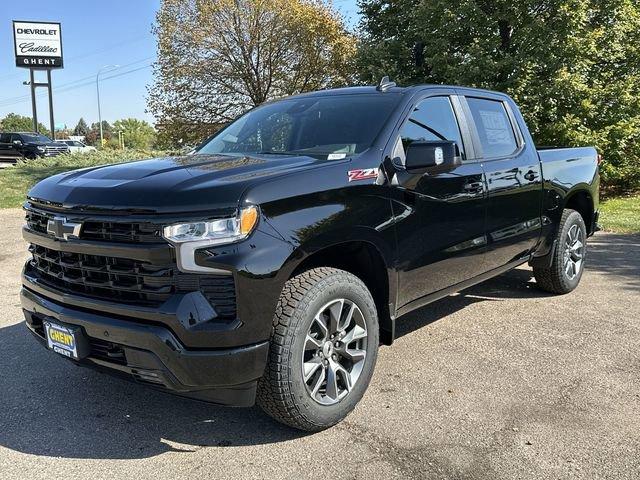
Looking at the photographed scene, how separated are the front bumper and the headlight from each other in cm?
34

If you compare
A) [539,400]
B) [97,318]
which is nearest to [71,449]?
[97,318]

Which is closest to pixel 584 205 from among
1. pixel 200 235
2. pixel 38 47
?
pixel 200 235

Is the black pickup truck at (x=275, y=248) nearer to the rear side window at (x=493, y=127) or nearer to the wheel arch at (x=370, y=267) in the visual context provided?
the wheel arch at (x=370, y=267)

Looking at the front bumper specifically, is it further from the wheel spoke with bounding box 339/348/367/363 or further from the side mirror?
the side mirror

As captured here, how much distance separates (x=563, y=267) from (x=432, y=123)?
2.44 m

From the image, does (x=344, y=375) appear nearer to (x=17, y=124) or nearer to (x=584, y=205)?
(x=584, y=205)

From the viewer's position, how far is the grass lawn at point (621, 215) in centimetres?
994

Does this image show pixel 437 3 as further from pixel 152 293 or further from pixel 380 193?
pixel 152 293

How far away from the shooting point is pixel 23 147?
27.5 metres

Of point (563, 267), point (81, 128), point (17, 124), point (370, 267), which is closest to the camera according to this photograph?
point (370, 267)

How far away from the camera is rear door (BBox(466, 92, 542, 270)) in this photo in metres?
4.41

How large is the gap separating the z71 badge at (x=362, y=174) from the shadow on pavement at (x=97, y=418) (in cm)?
144

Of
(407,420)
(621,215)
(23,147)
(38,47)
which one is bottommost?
(407,420)

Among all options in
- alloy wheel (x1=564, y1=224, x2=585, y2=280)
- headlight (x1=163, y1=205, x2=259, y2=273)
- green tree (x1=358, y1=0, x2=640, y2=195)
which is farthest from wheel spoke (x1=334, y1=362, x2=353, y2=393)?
green tree (x1=358, y1=0, x2=640, y2=195)
